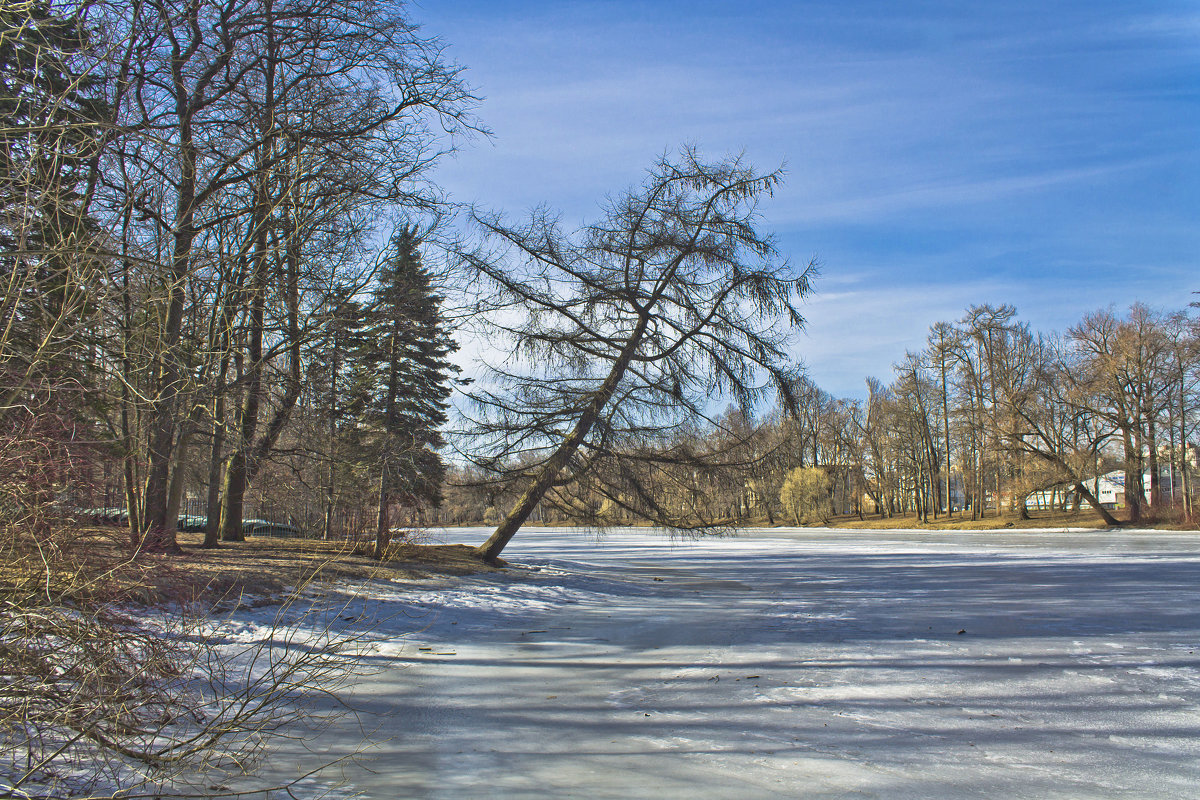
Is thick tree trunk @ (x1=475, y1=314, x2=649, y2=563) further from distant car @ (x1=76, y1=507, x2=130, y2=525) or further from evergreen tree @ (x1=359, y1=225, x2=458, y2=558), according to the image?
distant car @ (x1=76, y1=507, x2=130, y2=525)

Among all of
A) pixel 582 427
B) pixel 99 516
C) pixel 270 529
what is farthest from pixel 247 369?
pixel 270 529

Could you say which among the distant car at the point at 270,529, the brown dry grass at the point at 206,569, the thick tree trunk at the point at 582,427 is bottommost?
Answer: the distant car at the point at 270,529

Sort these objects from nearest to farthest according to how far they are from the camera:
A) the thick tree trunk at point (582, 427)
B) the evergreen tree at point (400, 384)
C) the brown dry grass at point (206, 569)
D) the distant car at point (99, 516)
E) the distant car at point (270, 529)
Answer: the brown dry grass at point (206, 569), the distant car at point (99, 516), the evergreen tree at point (400, 384), the thick tree trunk at point (582, 427), the distant car at point (270, 529)

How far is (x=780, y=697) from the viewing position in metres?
6.02

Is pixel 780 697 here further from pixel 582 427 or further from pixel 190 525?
pixel 190 525

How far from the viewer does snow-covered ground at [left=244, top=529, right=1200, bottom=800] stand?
4.24 metres

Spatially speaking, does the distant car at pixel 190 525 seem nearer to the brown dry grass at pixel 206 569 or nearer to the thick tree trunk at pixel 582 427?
the brown dry grass at pixel 206 569

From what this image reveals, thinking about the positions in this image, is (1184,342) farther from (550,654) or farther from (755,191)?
(550,654)

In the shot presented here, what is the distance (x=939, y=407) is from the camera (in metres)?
50.0

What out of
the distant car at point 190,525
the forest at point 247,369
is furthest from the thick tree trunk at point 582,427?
the distant car at point 190,525

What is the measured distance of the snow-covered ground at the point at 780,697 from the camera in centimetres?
424

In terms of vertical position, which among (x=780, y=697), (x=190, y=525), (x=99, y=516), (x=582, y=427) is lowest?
(x=780, y=697)

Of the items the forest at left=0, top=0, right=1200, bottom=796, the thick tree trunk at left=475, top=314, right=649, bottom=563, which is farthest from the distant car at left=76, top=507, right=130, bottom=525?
the thick tree trunk at left=475, top=314, right=649, bottom=563

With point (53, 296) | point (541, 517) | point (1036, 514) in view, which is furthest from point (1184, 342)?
point (53, 296)
